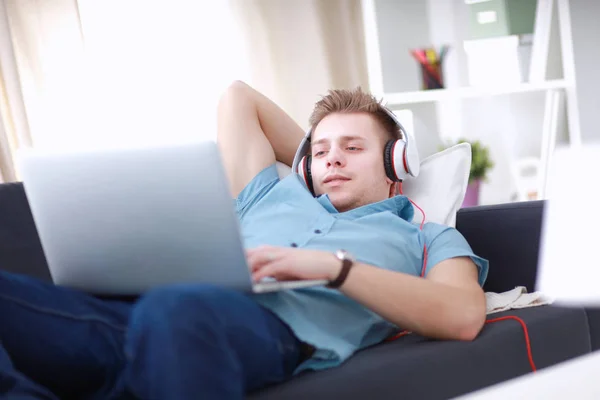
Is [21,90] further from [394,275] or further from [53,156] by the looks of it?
[394,275]

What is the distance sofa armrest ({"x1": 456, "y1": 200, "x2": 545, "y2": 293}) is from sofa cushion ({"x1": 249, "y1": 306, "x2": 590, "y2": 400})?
0.19m

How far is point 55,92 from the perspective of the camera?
9.68ft

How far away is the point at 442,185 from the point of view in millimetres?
1742

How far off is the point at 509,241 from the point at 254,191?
0.62 metres

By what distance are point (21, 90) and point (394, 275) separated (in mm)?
2252

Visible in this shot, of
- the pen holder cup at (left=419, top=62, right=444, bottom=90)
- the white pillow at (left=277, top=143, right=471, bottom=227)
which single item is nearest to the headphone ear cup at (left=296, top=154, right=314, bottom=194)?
the white pillow at (left=277, top=143, right=471, bottom=227)

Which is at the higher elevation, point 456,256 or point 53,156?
point 53,156

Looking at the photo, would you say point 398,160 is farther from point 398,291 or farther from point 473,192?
point 473,192

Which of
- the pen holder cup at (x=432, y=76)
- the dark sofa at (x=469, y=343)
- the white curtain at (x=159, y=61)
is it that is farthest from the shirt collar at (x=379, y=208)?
the pen holder cup at (x=432, y=76)

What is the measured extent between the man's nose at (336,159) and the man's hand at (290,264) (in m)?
0.52

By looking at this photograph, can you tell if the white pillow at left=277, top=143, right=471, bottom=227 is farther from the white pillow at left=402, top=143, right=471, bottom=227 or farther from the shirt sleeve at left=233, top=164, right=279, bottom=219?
the shirt sleeve at left=233, top=164, right=279, bottom=219

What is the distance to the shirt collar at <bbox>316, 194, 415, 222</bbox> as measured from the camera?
1.55m

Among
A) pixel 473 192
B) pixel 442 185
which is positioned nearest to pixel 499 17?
pixel 473 192

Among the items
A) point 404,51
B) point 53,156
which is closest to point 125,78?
point 404,51
